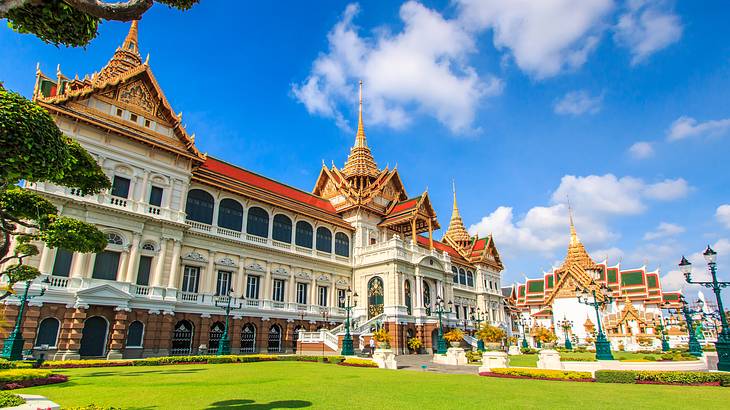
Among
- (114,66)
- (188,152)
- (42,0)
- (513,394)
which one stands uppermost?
(114,66)

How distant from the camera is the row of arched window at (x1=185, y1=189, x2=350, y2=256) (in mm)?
27109

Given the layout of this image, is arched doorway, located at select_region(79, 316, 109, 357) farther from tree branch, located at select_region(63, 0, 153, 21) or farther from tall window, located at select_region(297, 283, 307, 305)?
tree branch, located at select_region(63, 0, 153, 21)

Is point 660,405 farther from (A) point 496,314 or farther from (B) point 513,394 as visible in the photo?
(A) point 496,314

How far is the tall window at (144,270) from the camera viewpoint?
22609mm

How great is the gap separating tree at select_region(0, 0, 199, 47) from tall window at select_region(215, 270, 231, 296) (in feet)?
71.2

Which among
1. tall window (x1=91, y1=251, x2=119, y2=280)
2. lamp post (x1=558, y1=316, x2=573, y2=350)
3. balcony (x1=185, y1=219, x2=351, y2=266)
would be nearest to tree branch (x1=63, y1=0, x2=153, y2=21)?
tall window (x1=91, y1=251, x2=119, y2=280)

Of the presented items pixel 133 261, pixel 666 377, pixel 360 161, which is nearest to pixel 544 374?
pixel 666 377

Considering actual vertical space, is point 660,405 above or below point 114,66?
below

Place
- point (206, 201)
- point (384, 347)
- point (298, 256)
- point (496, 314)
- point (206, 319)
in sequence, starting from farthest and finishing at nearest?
point (496, 314), point (298, 256), point (206, 201), point (206, 319), point (384, 347)

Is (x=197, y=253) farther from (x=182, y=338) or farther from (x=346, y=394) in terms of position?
(x=346, y=394)

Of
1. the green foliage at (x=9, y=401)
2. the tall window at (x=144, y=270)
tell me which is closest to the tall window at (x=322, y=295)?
the tall window at (x=144, y=270)

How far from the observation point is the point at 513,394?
1045 cm

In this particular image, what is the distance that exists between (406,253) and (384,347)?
47.2 feet

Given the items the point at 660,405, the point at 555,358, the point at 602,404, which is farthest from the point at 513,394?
the point at 555,358
